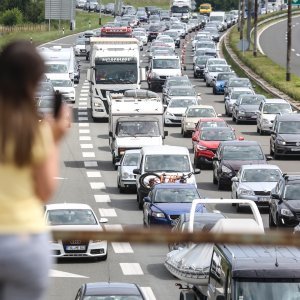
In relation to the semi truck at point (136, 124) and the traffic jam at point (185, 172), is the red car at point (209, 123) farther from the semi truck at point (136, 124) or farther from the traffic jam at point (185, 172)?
the semi truck at point (136, 124)

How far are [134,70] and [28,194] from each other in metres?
56.4

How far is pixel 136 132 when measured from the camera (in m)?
47.8

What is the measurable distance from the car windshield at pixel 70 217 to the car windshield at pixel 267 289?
1498 cm

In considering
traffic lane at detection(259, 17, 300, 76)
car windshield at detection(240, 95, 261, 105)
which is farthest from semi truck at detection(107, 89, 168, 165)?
traffic lane at detection(259, 17, 300, 76)

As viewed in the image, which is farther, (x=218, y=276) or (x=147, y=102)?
(x=147, y=102)

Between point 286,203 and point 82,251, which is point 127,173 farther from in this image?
point 82,251

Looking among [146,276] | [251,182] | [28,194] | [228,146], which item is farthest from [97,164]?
[28,194]

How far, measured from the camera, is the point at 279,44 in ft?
381

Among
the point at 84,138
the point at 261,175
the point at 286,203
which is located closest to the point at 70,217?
the point at 286,203

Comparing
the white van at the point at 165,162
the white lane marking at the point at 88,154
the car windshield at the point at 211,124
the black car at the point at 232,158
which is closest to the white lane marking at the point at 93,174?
the white lane marking at the point at 88,154

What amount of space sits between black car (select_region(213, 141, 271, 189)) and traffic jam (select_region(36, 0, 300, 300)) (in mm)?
44

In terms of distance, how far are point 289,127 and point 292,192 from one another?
635 inches

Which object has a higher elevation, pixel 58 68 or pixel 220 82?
pixel 58 68

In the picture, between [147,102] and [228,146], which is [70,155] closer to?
[147,102]
